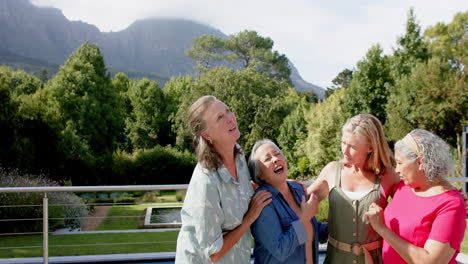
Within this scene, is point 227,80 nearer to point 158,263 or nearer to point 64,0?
point 158,263

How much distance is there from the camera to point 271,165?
1.74 meters

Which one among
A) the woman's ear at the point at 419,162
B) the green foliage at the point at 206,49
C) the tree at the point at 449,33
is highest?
the tree at the point at 449,33

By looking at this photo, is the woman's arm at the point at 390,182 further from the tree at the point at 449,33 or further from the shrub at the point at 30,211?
the tree at the point at 449,33

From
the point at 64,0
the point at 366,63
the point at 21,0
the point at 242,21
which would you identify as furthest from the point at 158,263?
the point at 64,0

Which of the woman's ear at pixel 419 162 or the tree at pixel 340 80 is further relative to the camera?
the tree at pixel 340 80

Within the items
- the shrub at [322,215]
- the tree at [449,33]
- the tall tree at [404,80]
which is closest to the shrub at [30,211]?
the shrub at [322,215]

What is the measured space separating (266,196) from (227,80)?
953 inches

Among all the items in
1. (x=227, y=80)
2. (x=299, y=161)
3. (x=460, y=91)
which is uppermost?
(x=460, y=91)

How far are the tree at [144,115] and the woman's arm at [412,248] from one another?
3041cm

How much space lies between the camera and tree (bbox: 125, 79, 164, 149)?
3152 centimetres

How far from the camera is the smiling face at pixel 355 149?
179cm

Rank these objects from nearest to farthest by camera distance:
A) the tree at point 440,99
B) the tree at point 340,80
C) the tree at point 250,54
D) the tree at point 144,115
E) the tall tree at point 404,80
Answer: the tree at point 440,99 → the tall tree at point 404,80 → the tree at point 144,115 → the tree at point 250,54 → the tree at point 340,80

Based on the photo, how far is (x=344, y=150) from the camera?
72.0 inches

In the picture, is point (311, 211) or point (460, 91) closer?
point (311, 211)
